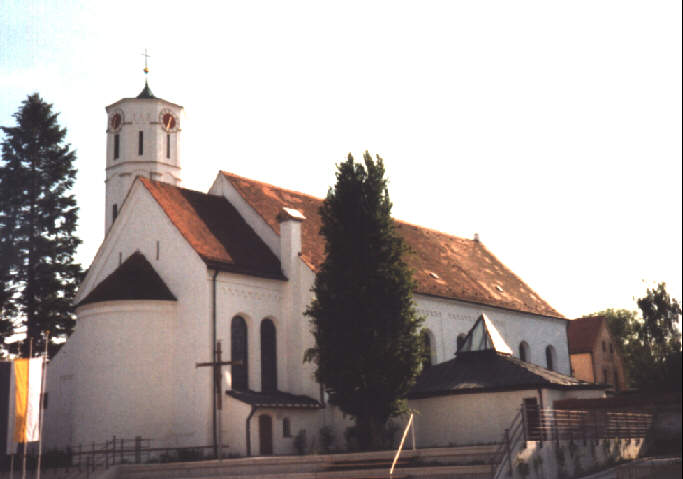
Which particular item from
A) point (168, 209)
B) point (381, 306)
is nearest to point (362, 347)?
point (381, 306)

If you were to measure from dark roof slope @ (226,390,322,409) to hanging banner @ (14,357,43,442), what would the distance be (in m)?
8.73

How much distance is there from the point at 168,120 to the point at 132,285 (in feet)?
67.4

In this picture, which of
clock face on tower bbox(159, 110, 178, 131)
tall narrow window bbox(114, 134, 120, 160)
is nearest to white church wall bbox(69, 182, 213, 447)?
tall narrow window bbox(114, 134, 120, 160)

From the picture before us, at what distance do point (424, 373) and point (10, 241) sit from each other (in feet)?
79.4

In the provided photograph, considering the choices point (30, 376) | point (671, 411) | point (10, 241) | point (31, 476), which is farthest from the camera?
point (10, 241)

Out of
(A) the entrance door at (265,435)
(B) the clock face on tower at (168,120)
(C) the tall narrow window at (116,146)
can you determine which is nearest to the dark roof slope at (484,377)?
(A) the entrance door at (265,435)

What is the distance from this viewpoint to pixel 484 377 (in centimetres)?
3048

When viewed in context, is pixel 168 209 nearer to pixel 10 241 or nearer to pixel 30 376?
pixel 30 376

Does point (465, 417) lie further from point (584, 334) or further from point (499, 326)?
point (584, 334)

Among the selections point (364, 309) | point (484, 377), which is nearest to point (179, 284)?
point (364, 309)

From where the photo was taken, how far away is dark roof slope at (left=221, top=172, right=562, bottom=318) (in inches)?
1433

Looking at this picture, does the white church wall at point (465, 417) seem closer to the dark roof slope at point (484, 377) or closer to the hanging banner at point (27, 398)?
the dark roof slope at point (484, 377)

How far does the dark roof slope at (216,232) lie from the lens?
31.2 m

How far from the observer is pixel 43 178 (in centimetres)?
4453
